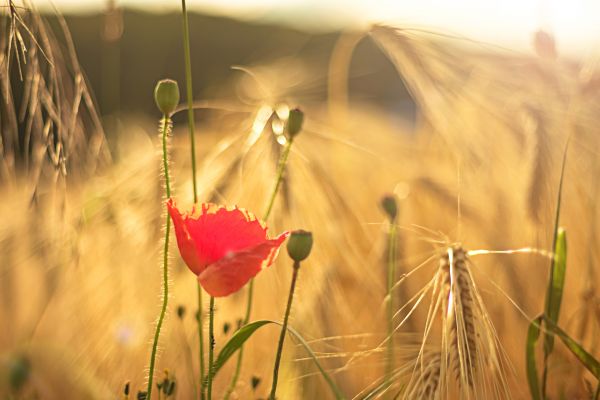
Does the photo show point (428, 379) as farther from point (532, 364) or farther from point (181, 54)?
point (181, 54)

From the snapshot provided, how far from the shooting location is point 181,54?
508cm

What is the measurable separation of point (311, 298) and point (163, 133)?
0.31 m

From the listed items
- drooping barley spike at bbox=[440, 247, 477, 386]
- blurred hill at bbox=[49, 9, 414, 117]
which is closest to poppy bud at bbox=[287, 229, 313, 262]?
drooping barley spike at bbox=[440, 247, 477, 386]

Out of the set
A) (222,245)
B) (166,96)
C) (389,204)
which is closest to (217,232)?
(222,245)

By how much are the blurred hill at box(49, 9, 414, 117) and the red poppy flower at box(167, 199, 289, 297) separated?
3.53m

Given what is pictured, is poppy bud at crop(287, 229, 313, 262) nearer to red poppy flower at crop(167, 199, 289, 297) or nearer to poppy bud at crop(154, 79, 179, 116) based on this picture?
red poppy flower at crop(167, 199, 289, 297)

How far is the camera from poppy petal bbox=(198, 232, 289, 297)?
1.69 feet

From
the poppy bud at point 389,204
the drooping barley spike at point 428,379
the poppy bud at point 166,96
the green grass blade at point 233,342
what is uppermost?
the poppy bud at point 166,96

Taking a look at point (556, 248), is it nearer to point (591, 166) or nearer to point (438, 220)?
point (591, 166)

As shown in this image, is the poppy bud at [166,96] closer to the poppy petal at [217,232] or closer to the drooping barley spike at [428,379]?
the poppy petal at [217,232]

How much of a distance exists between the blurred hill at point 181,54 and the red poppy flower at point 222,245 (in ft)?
11.6

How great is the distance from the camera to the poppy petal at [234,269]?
516 millimetres

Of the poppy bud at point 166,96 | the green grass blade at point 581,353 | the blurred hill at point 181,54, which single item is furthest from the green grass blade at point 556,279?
the blurred hill at point 181,54

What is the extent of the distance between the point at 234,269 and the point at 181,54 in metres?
4.71
